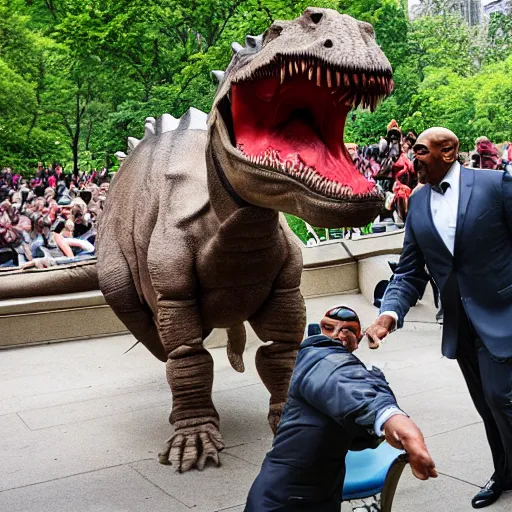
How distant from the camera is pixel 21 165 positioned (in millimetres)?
27250

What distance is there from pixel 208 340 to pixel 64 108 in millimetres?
19811

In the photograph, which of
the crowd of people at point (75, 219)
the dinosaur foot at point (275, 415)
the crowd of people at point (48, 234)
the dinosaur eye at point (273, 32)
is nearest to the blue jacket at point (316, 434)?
the dinosaur eye at point (273, 32)

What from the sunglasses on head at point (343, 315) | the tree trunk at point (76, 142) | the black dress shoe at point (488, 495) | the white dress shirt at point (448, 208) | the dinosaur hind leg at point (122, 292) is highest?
the sunglasses on head at point (343, 315)

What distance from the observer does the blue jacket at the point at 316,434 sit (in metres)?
2.70

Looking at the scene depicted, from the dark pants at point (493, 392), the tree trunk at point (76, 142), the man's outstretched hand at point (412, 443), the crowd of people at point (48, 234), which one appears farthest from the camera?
the tree trunk at point (76, 142)

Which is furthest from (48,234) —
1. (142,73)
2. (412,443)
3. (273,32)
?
(412,443)

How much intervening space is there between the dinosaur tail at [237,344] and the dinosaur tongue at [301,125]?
2.22 meters

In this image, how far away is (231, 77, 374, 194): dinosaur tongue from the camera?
4.05 meters

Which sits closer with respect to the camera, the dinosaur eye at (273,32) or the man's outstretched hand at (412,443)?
the man's outstretched hand at (412,443)

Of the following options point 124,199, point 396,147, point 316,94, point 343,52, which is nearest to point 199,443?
point 124,199

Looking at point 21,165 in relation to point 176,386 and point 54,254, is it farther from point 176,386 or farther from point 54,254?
point 176,386

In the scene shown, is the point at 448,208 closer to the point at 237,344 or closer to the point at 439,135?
the point at 439,135

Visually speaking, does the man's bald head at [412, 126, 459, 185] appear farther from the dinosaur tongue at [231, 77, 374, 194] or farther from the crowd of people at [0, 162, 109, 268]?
the crowd of people at [0, 162, 109, 268]

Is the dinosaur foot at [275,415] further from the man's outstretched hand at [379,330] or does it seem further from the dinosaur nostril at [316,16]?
the dinosaur nostril at [316,16]
